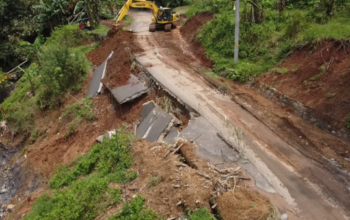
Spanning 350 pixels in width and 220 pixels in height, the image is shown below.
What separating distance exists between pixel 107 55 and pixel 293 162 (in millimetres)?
15982

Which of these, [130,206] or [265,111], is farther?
[265,111]

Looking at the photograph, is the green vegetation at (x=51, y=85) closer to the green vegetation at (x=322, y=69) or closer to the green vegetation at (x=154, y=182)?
the green vegetation at (x=154, y=182)

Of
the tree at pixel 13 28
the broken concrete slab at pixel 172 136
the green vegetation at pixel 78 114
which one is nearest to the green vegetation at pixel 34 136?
the green vegetation at pixel 78 114

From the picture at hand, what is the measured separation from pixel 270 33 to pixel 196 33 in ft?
22.2

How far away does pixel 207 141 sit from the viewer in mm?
10977

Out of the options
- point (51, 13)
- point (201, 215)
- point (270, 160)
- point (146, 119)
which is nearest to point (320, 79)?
point (270, 160)

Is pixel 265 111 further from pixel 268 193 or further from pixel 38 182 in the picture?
pixel 38 182

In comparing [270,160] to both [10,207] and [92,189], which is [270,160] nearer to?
[92,189]

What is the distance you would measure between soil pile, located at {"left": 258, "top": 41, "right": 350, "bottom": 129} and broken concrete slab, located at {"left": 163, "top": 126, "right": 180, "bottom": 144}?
5.76 meters

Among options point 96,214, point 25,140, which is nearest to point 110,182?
point 96,214

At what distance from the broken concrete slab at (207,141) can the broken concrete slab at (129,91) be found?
15.3 feet

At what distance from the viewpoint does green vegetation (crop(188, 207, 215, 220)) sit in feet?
26.1

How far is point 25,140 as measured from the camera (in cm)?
1911

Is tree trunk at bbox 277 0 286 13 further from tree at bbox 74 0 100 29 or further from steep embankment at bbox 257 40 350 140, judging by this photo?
tree at bbox 74 0 100 29
